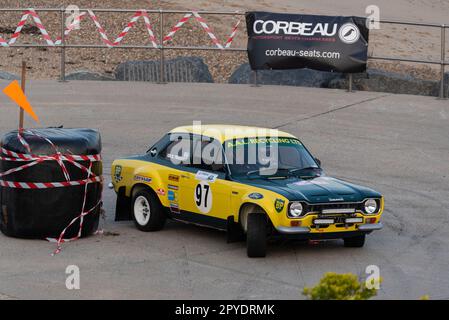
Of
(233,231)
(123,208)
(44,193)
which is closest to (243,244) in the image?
(233,231)

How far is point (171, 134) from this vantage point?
1433cm

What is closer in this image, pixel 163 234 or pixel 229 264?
pixel 229 264

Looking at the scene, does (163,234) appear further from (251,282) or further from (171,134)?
(251,282)

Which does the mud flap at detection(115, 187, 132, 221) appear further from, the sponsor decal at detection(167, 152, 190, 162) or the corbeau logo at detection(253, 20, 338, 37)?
the corbeau logo at detection(253, 20, 338, 37)

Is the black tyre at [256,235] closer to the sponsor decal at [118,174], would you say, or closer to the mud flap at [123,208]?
the mud flap at [123,208]

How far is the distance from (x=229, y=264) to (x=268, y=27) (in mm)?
12321

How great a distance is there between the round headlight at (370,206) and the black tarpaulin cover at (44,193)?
11.2ft

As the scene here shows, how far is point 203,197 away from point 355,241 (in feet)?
6.41

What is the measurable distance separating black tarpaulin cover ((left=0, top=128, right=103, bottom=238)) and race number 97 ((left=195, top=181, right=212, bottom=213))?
1318 millimetres

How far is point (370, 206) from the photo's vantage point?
12836mm

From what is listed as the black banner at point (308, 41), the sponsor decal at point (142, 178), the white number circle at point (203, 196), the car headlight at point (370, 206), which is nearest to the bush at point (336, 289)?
the car headlight at point (370, 206)

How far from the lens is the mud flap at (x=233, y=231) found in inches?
508

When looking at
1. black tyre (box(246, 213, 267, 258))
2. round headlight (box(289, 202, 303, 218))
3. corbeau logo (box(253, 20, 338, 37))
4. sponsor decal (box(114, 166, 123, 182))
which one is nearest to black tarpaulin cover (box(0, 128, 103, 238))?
sponsor decal (box(114, 166, 123, 182))
